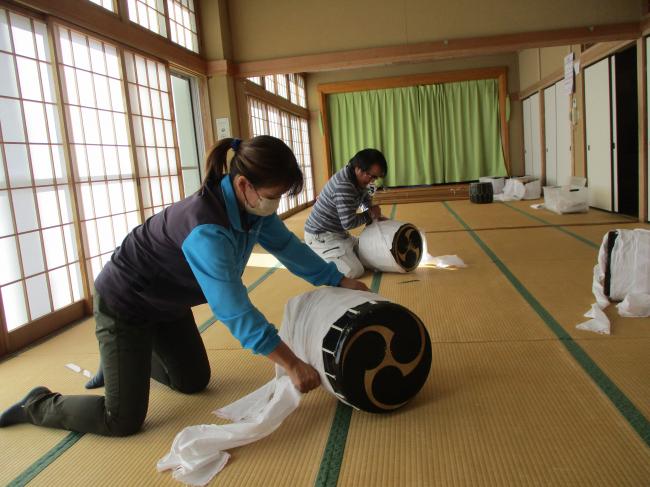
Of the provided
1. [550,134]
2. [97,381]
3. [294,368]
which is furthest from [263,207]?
[550,134]

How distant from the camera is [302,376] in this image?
64.5 inches

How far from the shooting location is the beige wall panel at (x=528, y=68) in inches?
367

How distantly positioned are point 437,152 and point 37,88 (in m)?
9.00

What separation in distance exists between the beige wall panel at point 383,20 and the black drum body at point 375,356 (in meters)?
4.45

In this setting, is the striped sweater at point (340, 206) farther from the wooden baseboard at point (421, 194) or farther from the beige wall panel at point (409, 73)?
the beige wall panel at point (409, 73)

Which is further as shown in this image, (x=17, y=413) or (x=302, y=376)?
(x=17, y=413)

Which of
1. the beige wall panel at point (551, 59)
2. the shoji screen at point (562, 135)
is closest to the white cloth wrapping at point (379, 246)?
the shoji screen at point (562, 135)

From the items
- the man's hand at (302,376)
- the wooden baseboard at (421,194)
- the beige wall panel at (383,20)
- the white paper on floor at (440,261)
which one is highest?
the beige wall panel at (383,20)

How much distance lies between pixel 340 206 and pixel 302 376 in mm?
2274

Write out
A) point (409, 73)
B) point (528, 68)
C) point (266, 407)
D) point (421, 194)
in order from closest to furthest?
point (266, 407) < point (528, 68) < point (421, 194) < point (409, 73)

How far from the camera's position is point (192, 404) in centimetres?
207

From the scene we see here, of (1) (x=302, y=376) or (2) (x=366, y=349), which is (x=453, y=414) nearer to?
(2) (x=366, y=349)

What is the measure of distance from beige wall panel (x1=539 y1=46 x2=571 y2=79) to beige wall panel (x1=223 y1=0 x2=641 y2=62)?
8.18ft

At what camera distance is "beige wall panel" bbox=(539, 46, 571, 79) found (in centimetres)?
794
